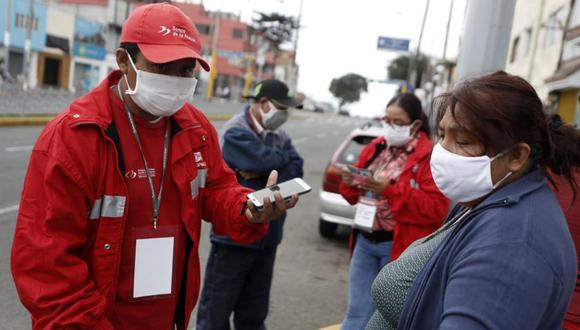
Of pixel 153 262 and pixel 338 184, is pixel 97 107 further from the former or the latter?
pixel 338 184

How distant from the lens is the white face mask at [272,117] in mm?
3627

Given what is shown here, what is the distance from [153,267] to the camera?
2.08m

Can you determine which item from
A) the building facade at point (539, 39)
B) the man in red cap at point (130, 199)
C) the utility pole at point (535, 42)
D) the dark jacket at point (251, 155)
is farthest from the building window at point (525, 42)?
the man in red cap at point (130, 199)

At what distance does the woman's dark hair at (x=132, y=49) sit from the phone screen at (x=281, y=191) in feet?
2.48

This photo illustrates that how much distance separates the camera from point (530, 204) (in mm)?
1349

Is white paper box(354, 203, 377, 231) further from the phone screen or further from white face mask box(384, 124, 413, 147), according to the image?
the phone screen

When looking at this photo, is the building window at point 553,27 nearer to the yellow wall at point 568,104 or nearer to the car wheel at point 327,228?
the yellow wall at point 568,104

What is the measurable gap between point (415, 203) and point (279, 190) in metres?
1.11

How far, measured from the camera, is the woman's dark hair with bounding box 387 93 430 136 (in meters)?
3.51

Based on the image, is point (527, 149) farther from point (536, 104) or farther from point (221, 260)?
point (221, 260)

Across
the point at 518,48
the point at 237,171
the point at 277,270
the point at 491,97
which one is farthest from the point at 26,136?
the point at 518,48

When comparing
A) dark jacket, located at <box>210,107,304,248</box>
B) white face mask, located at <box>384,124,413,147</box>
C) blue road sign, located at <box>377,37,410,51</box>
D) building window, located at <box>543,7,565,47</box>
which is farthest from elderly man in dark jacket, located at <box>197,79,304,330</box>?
blue road sign, located at <box>377,37,410,51</box>

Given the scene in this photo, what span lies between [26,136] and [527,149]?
14.5 metres

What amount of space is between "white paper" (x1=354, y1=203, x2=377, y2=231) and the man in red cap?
43.2 inches
